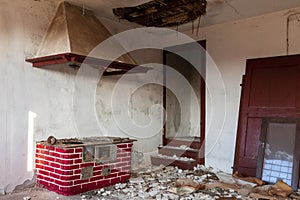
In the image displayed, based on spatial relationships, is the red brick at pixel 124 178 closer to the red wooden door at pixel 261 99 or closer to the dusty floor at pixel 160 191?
the dusty floor at pixel 160 191

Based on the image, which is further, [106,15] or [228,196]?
[106,15]

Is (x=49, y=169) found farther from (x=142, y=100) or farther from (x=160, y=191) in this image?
(x=142, y=100)

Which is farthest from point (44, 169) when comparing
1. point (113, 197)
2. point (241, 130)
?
point (241, 130)

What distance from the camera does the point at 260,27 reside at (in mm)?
4887

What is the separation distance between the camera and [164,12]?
4.75 meters

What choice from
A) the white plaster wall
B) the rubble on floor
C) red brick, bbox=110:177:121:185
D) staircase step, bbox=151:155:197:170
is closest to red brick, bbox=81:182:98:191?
the rubble on floor

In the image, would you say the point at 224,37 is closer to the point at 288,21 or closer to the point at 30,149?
the point at 288,21

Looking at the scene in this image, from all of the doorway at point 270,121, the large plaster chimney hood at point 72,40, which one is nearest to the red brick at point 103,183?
the large plaster chimney hood at point 72,40

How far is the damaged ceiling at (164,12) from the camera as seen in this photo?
439cm

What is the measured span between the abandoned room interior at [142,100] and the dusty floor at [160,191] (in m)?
0.02

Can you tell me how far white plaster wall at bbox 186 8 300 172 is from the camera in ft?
15.4

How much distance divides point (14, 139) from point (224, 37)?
4000mm

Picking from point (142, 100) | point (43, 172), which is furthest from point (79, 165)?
point (142, 100)

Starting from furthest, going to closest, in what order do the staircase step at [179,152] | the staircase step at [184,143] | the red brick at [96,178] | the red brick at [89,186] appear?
the staircase step at [184,143], the staircase step at [179,152], the red brick at [96,178], the red brick at [89,186]
